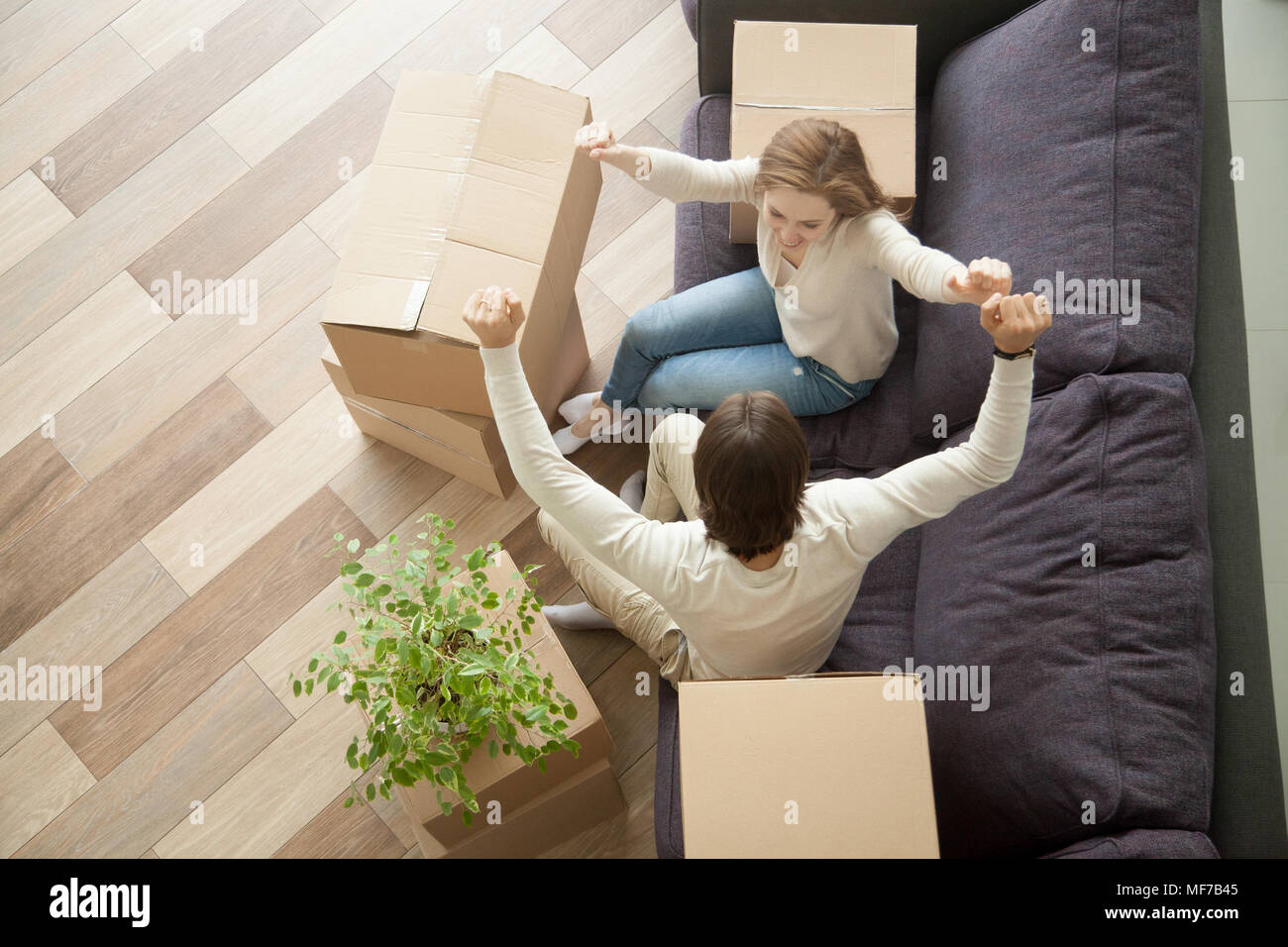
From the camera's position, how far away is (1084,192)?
150 centimetres

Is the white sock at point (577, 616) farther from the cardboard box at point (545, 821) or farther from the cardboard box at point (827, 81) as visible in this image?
the cardboard box at point (827, 81)

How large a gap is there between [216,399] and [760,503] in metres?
1.52

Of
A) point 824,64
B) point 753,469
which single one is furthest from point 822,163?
point 753,469

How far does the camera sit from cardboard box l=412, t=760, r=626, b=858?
163 cm

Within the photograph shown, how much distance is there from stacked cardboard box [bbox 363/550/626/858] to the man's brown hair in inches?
16.4

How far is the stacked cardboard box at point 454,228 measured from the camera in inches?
61.4

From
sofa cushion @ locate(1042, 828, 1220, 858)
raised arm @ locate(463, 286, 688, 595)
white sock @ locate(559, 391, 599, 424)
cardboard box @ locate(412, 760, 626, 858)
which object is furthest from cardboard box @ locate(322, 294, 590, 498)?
sofa cushion @ locate(1042, 828, 1220, 858)

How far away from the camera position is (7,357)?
223 cm

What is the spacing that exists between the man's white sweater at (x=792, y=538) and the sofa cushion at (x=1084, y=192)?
1.01 feet

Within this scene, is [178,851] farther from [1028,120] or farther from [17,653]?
[1028,120]

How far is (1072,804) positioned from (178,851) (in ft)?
5.33

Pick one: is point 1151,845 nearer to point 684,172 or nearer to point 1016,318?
point 1016,318
